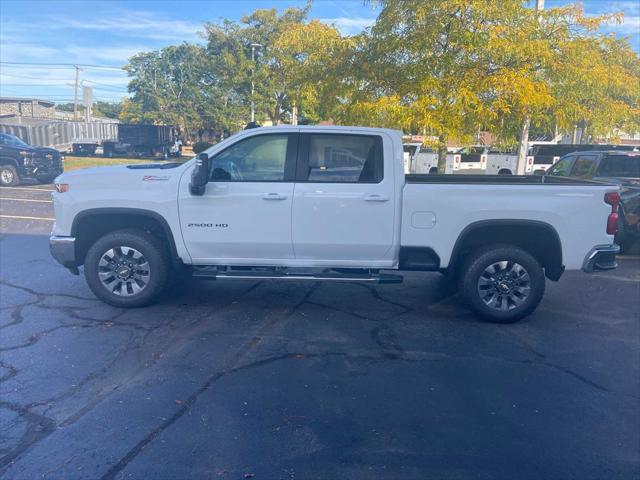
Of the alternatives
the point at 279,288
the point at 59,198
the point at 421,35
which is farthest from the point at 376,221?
the point at 421,35

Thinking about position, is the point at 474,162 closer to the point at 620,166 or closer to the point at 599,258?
the point at 620,166

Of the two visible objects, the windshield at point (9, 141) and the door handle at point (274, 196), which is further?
the windshield at point (9, 141)

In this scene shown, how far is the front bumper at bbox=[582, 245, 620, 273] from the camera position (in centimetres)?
576

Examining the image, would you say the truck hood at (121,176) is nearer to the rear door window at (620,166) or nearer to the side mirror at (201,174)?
the side mirror at (201,174)

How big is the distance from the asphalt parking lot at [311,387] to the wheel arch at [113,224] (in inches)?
26.7

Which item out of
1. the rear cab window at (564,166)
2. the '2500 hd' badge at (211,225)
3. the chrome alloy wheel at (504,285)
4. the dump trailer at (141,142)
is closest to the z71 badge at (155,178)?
the '2500 hd' badge at (211,225)

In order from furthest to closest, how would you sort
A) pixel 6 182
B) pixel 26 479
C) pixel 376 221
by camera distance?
pixel 6 182 → pixel 376 221 → pixel 26 479

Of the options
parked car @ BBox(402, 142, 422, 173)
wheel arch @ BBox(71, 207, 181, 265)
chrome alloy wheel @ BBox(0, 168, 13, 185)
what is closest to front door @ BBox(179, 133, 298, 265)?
wheel arch @ BBox(71, 207, 181, 265)

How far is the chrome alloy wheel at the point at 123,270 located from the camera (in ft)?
19.7

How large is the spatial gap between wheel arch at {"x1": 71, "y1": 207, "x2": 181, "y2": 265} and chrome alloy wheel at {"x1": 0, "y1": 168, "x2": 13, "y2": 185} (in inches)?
557

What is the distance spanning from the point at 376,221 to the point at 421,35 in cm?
563

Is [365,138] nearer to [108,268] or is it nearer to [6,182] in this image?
[108,268]

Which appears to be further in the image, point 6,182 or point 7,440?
point 6,182

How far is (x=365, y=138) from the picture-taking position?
5.92 m
